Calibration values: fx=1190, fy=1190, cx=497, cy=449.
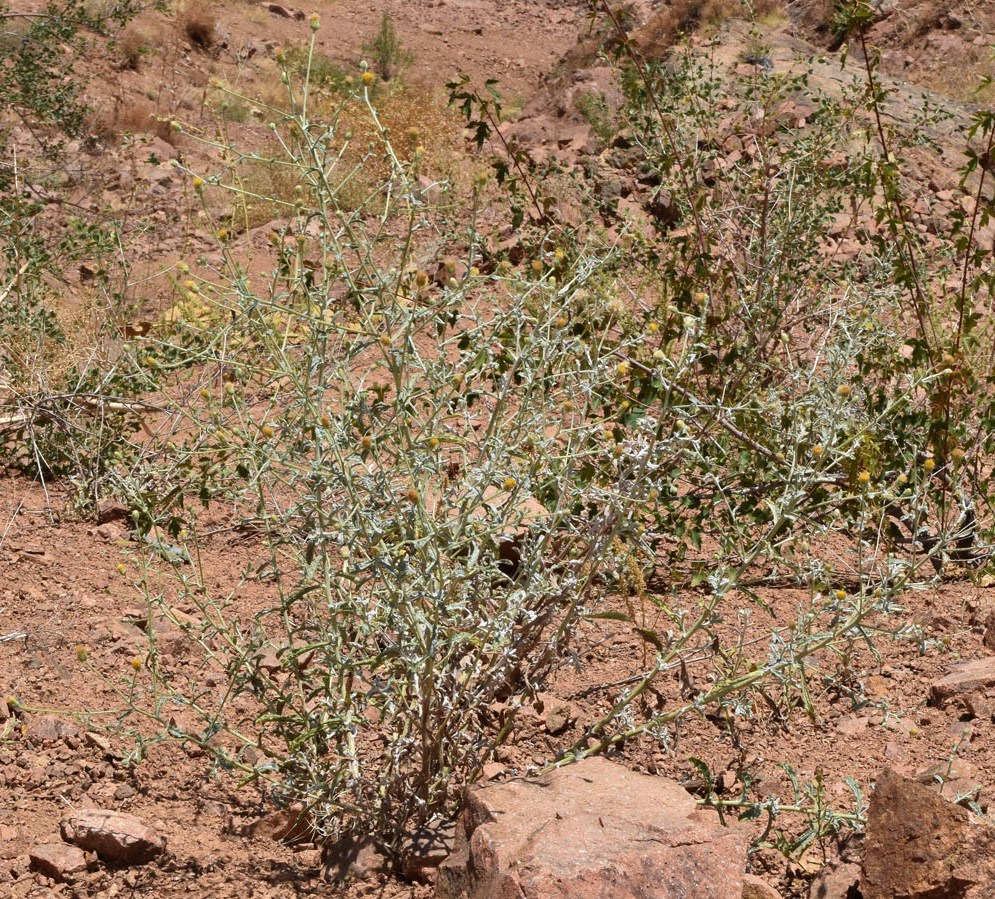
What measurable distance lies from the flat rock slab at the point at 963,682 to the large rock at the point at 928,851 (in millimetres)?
838

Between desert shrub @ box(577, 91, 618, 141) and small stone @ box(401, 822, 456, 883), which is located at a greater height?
desert shrub @ box(577, 91, 618, 141)

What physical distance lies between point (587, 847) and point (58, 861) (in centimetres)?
109

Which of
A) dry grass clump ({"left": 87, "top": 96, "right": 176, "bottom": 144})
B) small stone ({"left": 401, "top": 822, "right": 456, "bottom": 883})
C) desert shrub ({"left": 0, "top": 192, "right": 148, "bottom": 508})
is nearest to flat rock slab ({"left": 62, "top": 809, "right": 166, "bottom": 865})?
small stone ({"left": 401, "top": 822, "right": 456, "bottom": 883})

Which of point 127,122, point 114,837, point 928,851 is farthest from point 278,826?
point 127,122

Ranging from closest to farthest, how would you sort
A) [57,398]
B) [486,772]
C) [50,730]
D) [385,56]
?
[486,772], [50,730], [57,398], [385,56]

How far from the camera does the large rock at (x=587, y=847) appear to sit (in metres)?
2.05

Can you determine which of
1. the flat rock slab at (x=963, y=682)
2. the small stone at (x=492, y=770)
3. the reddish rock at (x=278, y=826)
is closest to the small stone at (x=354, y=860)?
the reddish rock at (x=278, y=826)

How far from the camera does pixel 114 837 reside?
2.44 meters

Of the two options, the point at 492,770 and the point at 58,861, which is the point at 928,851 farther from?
the point at 58,861

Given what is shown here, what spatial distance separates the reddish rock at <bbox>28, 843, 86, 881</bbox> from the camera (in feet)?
7.86

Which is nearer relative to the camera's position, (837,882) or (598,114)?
(837,882)

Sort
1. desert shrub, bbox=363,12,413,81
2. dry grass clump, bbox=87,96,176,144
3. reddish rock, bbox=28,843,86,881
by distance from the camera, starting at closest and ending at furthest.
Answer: reddish rock, bbox=28,843,86,881, dry grass clump, bbox=87,96,176,144, desert shrub, bbox=363,12,413,81

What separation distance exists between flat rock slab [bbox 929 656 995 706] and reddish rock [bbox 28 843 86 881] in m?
2.14

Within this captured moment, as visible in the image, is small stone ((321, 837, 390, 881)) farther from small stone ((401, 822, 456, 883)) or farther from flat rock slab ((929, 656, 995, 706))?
flat rock slab ((929, 656, 995, 706))
